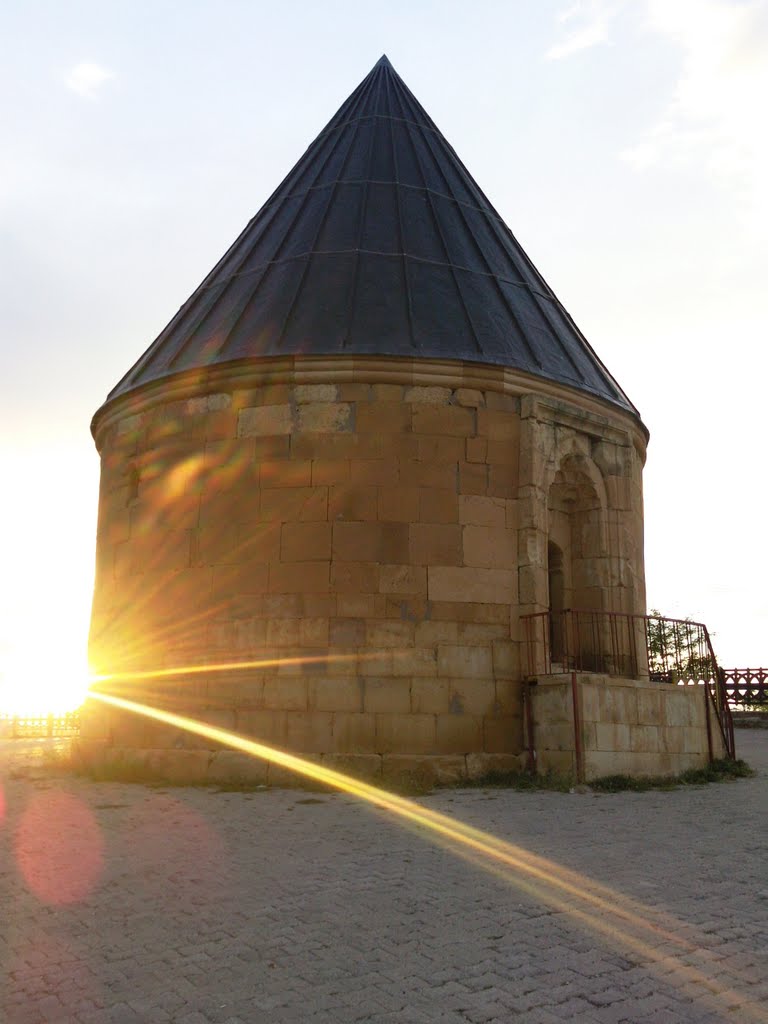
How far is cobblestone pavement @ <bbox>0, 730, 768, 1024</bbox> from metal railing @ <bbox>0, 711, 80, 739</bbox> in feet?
52.0

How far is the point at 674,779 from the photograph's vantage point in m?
11.5

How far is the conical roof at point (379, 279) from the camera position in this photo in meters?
12.4

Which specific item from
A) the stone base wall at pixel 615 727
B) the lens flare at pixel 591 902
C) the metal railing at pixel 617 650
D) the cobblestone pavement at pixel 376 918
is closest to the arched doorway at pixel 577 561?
the metal railing at pixel 617 650

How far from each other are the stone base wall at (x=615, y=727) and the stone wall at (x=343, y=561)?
565 mm

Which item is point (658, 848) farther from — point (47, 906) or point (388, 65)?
point (388, 65)

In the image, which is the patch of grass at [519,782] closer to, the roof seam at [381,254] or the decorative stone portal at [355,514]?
the decorative stone portal at [355,514]

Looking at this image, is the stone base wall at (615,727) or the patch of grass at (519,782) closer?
the patch of grass at (519,782)

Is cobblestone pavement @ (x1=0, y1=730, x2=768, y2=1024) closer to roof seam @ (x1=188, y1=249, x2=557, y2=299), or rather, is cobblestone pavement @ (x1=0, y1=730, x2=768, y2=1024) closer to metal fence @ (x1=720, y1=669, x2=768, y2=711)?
roof seam @ (x1=188, y1=249, x2=557, y2=299)

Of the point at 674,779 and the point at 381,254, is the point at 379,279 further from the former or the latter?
the point at 674,779

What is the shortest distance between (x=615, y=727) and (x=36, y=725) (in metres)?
17.3

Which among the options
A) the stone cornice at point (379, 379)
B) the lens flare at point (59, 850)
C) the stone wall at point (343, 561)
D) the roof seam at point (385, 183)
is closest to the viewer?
the lens flare at point (59, 850)

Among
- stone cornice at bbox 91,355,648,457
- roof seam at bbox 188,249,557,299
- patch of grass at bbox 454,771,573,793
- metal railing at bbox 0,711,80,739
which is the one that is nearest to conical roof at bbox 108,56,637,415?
roof seam at bbox 188,249,557,299

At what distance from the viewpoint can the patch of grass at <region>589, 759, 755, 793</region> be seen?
34.7 ft

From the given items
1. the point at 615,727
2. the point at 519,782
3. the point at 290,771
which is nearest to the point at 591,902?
the point at 519,782
